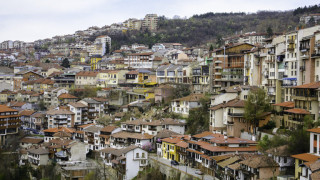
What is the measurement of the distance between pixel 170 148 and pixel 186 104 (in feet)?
24.6

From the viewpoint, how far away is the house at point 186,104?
133 ft

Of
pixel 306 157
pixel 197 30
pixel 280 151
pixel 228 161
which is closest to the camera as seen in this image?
pixel 306 157

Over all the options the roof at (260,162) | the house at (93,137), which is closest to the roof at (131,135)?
the house at (93,137)

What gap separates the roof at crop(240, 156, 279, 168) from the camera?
24.2 m

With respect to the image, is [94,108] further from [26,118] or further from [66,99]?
[26,118]

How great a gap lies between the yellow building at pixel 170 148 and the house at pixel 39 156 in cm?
1220

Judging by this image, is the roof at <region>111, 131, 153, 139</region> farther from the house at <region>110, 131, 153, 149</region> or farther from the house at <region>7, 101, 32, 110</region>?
the house at <region>7, 101, 32, 110</region>

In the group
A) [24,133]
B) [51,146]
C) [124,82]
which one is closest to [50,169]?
[51,146]

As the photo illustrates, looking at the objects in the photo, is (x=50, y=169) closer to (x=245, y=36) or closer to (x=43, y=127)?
(x=43, y=127)

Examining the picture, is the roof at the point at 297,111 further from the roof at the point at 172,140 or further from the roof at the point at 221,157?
the roof at the point at 172,140

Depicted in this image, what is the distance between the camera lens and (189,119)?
1539 inches

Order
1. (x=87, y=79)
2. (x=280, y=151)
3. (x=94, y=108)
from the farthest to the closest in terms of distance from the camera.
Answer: (x=87, y=79) < (x=94, y=108) < (x=280, y=151)

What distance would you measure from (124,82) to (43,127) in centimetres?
1336

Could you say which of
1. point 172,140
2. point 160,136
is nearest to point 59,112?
point 160,136
